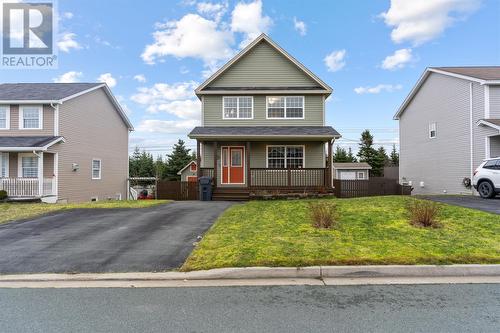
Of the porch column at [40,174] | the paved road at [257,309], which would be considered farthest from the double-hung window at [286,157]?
the paved road at [257,309]

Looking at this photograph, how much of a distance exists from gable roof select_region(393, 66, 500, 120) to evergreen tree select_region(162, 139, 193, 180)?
31.3m

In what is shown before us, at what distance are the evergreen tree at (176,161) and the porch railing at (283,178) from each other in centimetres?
2982

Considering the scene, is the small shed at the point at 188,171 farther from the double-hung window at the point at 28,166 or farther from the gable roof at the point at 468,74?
the gable roof at the point at 468,74

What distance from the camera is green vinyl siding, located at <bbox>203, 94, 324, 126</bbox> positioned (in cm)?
1755

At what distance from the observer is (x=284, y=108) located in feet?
58.0

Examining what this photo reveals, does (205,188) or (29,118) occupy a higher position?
(29,118)

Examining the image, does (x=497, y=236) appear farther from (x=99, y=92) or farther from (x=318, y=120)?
(x=99, y=92)

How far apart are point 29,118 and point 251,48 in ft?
47.4

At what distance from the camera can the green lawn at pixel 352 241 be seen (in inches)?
207

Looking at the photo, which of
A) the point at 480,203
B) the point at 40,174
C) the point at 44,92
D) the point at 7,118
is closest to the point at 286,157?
the point at 480,203

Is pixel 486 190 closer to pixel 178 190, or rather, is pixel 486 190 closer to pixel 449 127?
pixel 449 127

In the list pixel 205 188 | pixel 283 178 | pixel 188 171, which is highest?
pixel 188 171

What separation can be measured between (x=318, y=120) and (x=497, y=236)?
1202cm

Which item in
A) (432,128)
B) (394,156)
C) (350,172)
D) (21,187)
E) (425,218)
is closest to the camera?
(425,218)
